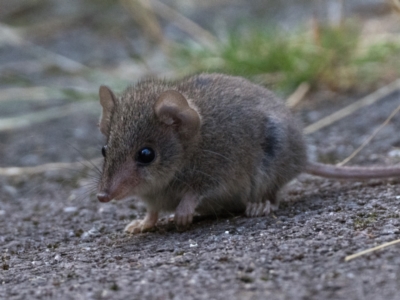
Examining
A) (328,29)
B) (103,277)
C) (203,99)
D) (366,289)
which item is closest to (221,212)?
(203,99)

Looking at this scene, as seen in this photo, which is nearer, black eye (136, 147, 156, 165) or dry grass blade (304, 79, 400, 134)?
black eye (136, 147, 156, 165)

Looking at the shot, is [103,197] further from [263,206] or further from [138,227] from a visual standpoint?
[263,206]

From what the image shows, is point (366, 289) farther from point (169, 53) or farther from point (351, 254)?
point (169, 53)

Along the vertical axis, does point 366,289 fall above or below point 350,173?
below

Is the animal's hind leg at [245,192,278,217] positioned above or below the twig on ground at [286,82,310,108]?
below

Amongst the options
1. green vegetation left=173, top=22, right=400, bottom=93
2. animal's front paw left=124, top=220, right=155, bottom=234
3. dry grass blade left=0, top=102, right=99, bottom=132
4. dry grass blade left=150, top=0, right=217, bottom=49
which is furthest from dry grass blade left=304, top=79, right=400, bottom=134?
dry grass blade left=0, top=102, right=99, bottom=132

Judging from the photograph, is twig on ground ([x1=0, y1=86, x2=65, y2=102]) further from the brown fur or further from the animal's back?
the animal's back

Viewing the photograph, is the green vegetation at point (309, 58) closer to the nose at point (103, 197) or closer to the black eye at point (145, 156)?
the black eye at point (145, 156)
